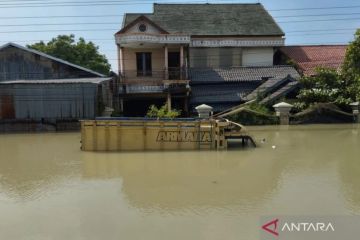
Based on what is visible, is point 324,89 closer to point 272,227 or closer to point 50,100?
point 50,100

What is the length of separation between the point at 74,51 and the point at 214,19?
13.8 metres

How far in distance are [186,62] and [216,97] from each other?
362 centimetres

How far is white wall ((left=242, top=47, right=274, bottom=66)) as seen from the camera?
1056 inches

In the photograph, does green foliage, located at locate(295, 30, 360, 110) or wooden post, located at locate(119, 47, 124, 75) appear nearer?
green foliage, located at locate(295, 30, 360, 110)

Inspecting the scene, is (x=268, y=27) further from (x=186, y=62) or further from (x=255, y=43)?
(x=186, y=62)

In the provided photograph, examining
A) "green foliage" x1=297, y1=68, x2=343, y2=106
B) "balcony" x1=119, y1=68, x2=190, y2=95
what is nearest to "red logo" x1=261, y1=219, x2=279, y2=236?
"balcony" x1=119, y1=68, x2=190, y2=95

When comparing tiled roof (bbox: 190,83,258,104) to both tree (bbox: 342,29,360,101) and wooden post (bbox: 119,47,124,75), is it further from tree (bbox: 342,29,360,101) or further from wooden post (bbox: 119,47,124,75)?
tree (bbox: 342,29,360,101)

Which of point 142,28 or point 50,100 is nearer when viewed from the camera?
point 50,100

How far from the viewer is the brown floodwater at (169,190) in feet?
19.5

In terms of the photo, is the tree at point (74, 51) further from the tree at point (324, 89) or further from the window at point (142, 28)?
the tree at point (324, 89)

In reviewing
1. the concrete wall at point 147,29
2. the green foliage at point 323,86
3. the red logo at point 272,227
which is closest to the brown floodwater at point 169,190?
the red logo at point 272,227

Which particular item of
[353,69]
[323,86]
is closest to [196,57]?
[323,86]

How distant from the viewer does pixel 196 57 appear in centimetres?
2655

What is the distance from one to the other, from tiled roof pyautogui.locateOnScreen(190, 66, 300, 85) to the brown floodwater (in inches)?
443
